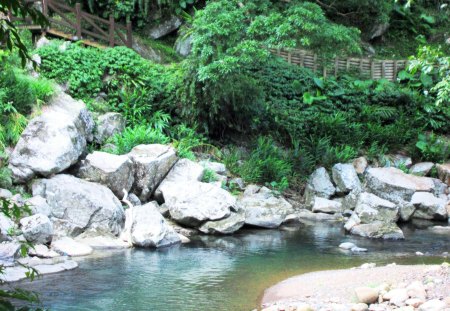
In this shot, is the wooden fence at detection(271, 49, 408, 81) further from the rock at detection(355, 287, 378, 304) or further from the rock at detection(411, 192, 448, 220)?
the rock at detection(355, 287, 378, 304)

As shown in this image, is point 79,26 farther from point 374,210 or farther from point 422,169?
point 422,169

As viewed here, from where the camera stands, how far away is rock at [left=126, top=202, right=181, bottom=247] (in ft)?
41.9

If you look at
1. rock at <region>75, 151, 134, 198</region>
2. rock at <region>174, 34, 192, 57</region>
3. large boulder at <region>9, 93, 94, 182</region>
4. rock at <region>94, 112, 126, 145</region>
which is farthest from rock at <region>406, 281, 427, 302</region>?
rock at <region>174, 34, 192, 57</region>

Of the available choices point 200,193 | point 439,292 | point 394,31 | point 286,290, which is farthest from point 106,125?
point 394,31

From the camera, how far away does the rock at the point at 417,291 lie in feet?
26.7

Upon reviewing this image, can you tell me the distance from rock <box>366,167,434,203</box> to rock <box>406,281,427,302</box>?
9.24 m

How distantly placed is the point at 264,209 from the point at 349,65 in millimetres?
10901

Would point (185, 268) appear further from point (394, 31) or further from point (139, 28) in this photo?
point (394, 31)

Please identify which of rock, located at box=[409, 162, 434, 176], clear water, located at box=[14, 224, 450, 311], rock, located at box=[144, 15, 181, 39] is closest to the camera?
clear water, located at box=[14, 224, 450, 311]

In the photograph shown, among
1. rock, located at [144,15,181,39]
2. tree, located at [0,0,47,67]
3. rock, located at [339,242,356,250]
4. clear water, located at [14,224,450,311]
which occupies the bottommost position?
clear water, located at [14,224,450,311]

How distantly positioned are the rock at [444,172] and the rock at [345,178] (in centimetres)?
313

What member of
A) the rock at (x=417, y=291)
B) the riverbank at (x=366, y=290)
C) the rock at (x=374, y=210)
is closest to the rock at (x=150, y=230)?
the riverbank at (x=366, y=290)

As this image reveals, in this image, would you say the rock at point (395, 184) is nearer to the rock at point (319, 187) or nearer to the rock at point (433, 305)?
the rock at point (319, 187)

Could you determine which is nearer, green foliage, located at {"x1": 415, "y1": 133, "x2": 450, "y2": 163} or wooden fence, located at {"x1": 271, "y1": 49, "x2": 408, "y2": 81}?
green foliage, located at {"x1": 415, "y1": 133, "x2": 450, "y2": 163}
